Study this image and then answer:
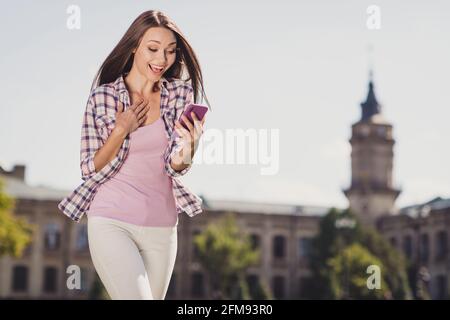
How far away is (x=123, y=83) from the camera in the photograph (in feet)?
15.7

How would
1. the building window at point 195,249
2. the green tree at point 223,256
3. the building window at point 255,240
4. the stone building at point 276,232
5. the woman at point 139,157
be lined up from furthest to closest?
1. the building window at point 255,240
2. the building window at point 195,249
3. the stone building at point 276,232
4. the green tree at point 223,256
5. the woman at point 139,157

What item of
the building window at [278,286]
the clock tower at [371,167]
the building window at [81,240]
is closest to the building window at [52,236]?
the building window at [81,240]

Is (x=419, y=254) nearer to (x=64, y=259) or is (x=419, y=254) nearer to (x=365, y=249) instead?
(x=365, y=249)

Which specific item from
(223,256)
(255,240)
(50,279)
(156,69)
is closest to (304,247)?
(255,240)

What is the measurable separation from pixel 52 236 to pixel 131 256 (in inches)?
2371

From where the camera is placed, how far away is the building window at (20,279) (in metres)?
60.3

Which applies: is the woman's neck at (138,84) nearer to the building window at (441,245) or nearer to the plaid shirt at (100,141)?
the plaid shirt at (100,141)

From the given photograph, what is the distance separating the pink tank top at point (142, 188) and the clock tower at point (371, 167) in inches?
2674

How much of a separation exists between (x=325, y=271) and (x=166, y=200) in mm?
55631

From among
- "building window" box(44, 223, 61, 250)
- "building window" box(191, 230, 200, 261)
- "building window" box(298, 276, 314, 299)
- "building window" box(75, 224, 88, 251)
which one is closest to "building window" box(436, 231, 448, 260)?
"building window" box(298, 276, 314, 299)

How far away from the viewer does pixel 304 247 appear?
71812mm

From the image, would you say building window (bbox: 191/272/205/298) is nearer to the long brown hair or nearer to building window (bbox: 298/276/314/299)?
building window (bbox: 298/276/314/299)

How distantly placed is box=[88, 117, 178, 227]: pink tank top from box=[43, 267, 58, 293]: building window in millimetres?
58259

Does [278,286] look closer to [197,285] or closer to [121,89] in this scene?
[197,285]
